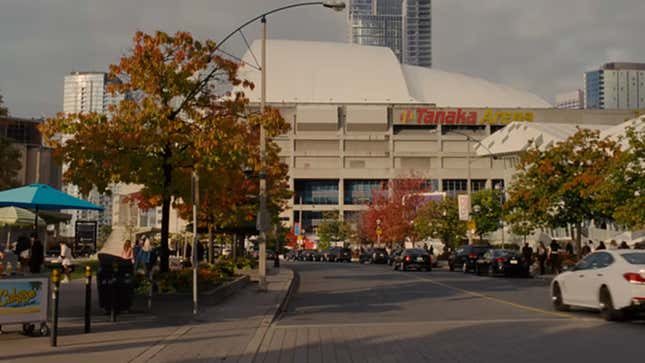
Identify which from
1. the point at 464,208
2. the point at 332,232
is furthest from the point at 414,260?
the point at 332,232

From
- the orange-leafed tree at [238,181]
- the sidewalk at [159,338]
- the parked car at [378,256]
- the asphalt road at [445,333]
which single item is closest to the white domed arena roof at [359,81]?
the parked car at [378,256]

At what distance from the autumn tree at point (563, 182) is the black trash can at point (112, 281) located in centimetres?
2666

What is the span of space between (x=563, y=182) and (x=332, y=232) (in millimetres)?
75586

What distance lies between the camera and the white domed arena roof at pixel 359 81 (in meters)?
128

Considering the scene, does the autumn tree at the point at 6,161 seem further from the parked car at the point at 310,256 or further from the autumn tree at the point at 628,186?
the parked car at the point at 310,256

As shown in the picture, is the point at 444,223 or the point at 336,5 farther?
the point at 444,223

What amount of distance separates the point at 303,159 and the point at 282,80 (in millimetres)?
17374

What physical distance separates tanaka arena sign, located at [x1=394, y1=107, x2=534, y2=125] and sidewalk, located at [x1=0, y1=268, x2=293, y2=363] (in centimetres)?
10292

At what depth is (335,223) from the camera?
11406 centimetres

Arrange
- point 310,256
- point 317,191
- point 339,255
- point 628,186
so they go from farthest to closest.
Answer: point 317,191
point 310,256
point 339,255
point 628,186

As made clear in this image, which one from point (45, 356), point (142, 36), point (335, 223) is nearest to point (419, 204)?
point (335, 223)

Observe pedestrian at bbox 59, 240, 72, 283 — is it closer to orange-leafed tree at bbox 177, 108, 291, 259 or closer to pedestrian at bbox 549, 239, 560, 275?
orange-leafed tree at bbox 177, 108, 291, 259

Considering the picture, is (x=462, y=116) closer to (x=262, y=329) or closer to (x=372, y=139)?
(x=372, y=139)

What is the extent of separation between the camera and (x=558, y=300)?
18.6m
